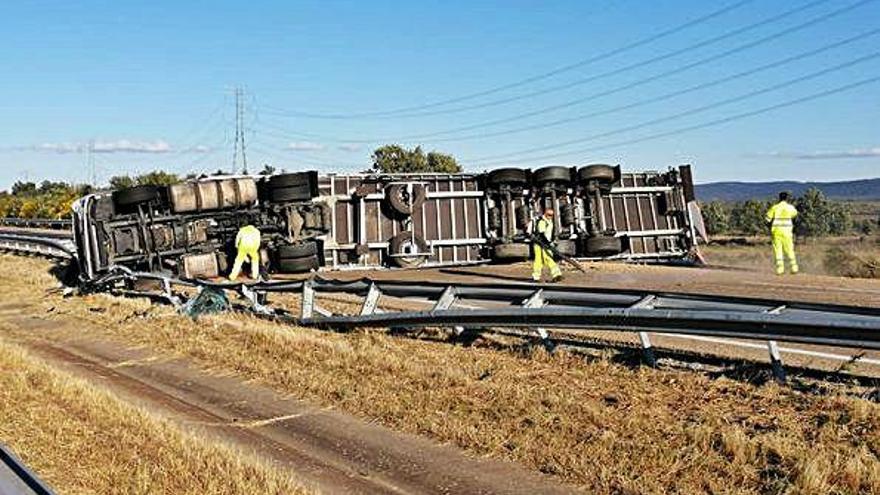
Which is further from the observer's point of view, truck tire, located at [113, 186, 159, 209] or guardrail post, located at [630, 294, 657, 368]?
truck tire, located at [113, 186, 159, 209]

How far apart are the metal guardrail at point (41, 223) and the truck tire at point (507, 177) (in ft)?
85.0

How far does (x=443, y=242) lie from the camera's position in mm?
18578

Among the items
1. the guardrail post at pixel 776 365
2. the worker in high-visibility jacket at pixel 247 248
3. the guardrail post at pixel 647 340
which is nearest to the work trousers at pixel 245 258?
the worker in high-visibility jacket at pixel 247 248

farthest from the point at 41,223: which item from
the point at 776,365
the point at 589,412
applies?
the point at 776,365

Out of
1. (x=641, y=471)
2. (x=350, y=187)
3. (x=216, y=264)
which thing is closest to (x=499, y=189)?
(x=350, y=187)

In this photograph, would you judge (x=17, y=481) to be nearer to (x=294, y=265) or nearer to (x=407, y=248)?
(x=294, y=265)

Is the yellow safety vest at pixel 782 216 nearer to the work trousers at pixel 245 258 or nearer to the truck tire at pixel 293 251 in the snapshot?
the truck tire at pixel 293 251

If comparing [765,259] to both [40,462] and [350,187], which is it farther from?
[40,462]

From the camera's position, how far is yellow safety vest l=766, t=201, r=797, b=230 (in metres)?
15.3

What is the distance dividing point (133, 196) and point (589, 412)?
12.3m

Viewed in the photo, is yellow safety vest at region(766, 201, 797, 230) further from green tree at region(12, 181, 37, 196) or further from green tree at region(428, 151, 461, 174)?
green tree at region(12, 181, 37, 196)

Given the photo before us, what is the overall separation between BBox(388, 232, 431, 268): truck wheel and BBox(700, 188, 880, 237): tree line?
134 feet

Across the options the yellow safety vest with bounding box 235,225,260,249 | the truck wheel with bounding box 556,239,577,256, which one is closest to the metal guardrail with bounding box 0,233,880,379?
the yellow safety vest with bounding box 235,225,260,249

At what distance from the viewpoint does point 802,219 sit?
5725 cm
